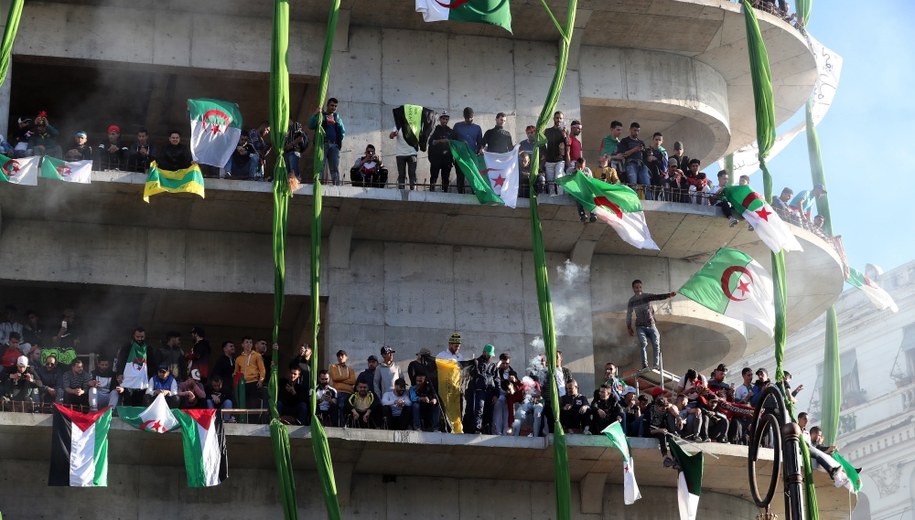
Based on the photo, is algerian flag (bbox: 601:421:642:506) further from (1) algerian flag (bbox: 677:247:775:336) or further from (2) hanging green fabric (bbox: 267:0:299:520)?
(2) hanging green fabric (bbox: 267:0:299:520)

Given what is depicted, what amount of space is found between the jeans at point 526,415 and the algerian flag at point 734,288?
3.40m

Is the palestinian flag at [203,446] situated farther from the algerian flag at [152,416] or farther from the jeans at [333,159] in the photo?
the jeans at [333,159]

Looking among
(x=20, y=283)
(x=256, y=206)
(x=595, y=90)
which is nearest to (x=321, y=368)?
(x=256, y=206)

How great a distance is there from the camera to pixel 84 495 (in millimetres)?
28000

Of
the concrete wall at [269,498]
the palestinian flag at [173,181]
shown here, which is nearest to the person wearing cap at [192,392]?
the concrete wall at [269,498]

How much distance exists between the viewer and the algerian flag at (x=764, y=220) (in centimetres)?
3034

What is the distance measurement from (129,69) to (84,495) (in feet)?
25.7

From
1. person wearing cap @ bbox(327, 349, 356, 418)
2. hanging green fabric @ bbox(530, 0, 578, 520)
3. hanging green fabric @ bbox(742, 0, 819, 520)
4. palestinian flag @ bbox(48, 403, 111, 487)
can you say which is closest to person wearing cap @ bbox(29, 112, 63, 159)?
palestinian flag @ bbox(48, 403, 111, 487)

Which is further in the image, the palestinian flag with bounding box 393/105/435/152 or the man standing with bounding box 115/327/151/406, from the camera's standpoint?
the palestinian flag with bounding box 393/105/435/152

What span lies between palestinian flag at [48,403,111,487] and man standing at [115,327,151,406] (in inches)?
31.7

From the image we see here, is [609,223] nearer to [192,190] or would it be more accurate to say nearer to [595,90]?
[595,90]

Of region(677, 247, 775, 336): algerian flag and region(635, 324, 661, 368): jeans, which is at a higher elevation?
region(677, 247, 775, 336): algerian flag

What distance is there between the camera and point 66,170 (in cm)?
2830

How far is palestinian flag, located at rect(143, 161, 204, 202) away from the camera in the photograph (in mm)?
28594
